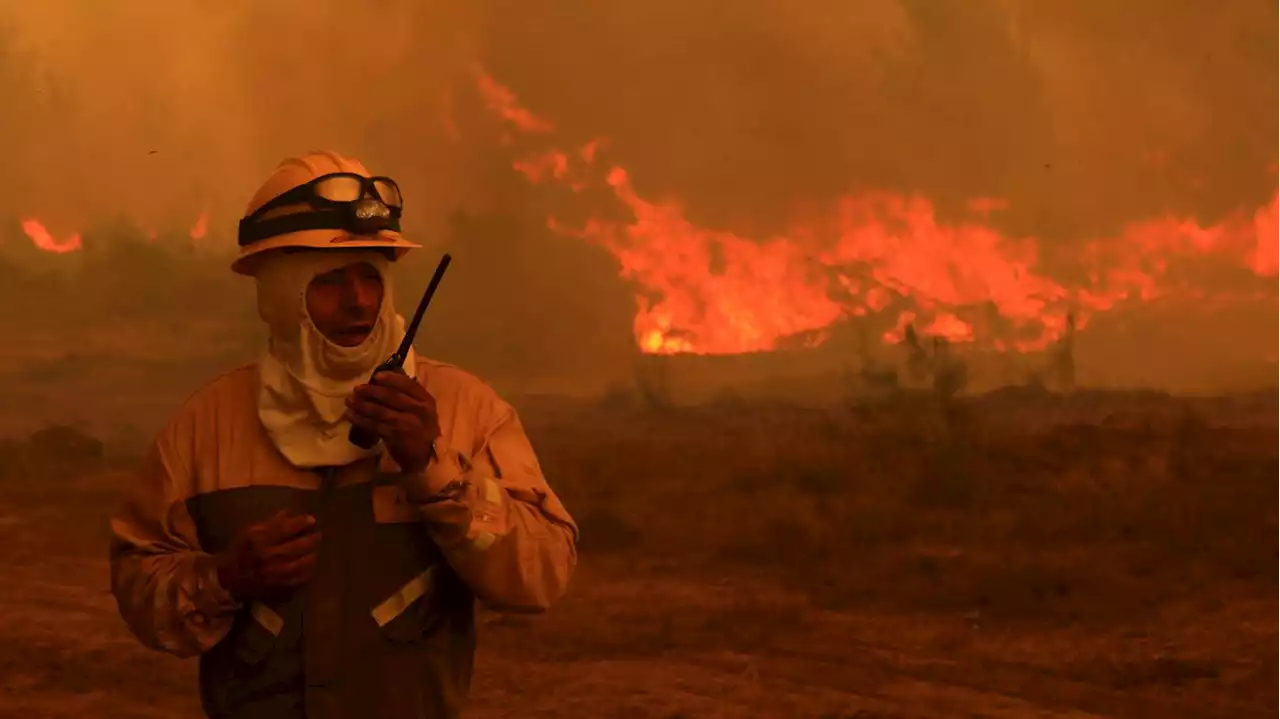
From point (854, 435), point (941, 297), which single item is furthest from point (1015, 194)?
point (854, 435)

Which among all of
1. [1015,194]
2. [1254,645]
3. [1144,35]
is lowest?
[1254,645]

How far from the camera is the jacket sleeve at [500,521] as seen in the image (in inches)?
66.6

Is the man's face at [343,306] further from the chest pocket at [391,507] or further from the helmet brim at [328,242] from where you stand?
the chest pocket at [391,507]

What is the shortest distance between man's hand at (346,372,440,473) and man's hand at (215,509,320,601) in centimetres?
16

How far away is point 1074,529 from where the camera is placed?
368 inches

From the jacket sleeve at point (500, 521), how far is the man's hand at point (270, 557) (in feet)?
0.52

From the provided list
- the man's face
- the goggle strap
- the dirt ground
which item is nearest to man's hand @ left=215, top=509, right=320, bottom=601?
the man's face

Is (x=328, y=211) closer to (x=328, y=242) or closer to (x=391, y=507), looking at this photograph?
(x=328, y=242)

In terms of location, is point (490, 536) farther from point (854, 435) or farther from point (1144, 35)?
point (1144, 35)

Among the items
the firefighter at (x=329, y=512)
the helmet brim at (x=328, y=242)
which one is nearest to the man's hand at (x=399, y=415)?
the firefighter at (x=329, y=512)

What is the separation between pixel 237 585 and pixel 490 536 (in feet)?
1.18

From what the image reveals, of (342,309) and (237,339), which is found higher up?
(237,339)

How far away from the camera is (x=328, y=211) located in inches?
74.2

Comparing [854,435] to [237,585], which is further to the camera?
[854,435]
